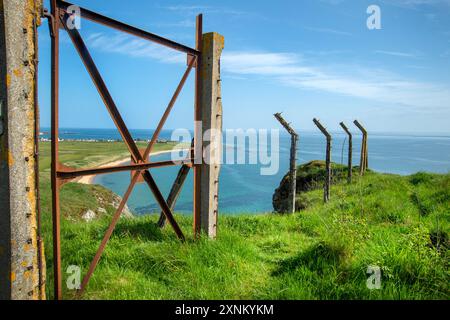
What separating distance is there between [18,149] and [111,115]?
45.7 inches

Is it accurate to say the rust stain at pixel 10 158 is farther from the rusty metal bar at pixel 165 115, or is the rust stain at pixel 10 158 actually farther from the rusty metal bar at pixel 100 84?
the rusty metal bar at pixel 165 115

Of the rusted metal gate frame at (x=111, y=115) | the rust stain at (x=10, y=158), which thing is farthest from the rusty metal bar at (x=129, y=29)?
the rust stain at (x=10, y=158)

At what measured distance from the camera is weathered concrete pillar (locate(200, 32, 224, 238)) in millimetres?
4438

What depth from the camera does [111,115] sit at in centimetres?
335

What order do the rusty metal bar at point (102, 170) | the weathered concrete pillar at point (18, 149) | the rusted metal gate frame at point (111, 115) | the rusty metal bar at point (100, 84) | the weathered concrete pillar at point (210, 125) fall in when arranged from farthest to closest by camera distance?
the weathered concrete pillar at point (210, 125) < the rusty metal bar at point (100, 84) < the rusty metal bar at point (102, 170) < the rusted metal gate frame at point (111, 115) < the weathered concrete pillar at point (18, 149)

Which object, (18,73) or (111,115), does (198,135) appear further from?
(18,73)

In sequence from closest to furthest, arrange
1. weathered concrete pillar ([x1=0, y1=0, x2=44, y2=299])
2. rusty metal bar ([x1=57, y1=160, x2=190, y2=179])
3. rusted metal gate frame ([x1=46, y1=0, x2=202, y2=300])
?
weathered concrete pillar ([x1=0, y1=0, x2=44, y2=299]), rusted metal gate frame ([x1=46, y1=0, x2=202, y2=300]), rusty metal bar ([x1=57, y1=160, x2=190, y2=179])

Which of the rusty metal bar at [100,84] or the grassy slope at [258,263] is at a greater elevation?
the rusty metal bar at [100,84]

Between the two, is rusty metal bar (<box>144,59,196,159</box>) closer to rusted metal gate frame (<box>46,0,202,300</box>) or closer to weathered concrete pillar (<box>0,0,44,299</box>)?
rusted metal gate frame (<box>46,0,202,300</box>)

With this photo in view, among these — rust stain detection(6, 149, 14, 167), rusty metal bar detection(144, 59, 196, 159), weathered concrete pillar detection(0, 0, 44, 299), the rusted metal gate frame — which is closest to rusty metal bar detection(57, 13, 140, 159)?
the rusted metal gate frame

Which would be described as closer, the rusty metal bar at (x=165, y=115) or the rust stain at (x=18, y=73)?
the rust stain at (x=18, y=73)

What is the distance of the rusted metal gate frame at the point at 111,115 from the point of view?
265 cm

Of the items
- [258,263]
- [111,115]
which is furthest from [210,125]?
[258,263]
